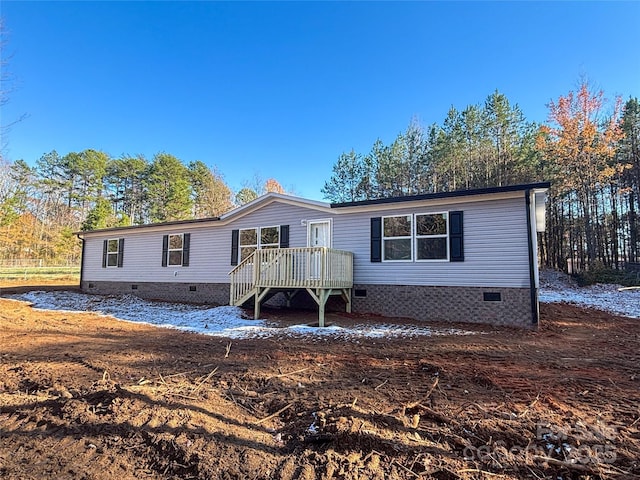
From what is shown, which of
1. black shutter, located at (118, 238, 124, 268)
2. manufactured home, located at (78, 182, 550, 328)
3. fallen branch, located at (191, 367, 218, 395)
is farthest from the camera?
black shutter, located at (118, 238, 124, 268)

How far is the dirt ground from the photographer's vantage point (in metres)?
2.28

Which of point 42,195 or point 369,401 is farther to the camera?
point 42,195

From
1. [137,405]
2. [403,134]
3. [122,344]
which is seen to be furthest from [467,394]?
[403,134]

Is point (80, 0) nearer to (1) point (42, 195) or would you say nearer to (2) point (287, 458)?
(2) point (287, 458)

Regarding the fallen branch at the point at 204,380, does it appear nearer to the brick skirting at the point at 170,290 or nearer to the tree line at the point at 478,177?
the brick skirting at the point at 170,290

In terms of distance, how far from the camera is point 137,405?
319 centimetres

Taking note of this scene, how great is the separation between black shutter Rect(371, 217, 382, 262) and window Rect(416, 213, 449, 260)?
1059 millimetres

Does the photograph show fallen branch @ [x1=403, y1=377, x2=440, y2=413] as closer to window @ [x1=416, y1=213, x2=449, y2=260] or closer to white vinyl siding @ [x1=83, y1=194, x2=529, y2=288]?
white vinyl siding @ [x1=83, y1=194, x2=529, y2=288]

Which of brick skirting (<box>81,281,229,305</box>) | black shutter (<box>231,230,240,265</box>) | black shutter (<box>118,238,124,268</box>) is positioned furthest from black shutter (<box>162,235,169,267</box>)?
black shutter (<box>231,230,240,265</box>)

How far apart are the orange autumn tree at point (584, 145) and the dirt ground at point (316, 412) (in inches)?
732

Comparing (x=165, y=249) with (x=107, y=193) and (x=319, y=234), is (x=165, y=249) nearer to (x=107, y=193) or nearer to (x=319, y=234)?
(x=319, y=234)

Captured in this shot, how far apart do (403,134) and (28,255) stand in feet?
116

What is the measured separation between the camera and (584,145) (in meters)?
20.1

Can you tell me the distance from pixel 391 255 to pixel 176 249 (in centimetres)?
881
